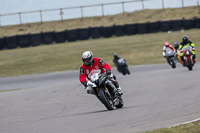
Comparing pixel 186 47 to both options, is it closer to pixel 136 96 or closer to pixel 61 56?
pixel 136 96

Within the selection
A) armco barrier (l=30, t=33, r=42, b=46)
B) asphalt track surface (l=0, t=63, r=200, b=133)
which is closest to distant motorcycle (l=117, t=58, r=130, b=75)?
asphalt track surface (l=0, t=63, r=200, b=133)

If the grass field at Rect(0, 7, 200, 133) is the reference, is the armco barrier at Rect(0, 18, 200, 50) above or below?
above

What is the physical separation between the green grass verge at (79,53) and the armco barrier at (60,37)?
0.42 meters

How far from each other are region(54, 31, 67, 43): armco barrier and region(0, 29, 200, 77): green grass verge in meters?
0.42

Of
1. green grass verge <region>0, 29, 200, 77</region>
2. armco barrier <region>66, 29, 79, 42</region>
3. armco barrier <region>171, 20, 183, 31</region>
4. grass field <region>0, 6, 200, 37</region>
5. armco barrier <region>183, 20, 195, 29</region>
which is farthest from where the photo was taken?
grass field <region>0, 6, 200, 37</region>

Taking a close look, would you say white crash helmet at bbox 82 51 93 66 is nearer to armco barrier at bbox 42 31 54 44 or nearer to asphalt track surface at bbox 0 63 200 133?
asphalt track surface at bbox 0 63 200 133

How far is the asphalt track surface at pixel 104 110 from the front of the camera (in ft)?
23.9

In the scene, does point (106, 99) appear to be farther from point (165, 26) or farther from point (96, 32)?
point (96, 32)

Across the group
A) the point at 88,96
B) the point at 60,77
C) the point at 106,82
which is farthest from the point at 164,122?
the point at 60,77

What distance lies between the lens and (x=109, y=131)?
662 centimetres

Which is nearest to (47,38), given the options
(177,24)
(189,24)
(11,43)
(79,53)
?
(11,43)

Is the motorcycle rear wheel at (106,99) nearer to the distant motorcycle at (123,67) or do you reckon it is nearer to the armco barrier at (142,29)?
the distant motorcycle at (123,67)

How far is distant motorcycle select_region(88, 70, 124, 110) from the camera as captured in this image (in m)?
9.46

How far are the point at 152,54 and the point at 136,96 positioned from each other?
1966 centimetres
